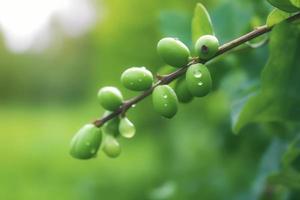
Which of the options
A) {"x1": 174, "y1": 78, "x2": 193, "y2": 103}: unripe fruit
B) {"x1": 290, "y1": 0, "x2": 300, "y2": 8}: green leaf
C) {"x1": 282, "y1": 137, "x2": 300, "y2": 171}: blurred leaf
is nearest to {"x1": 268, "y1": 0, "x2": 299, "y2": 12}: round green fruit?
{"x1": 290, "y1": 0, "x2": 300, "y2": 8}: green leaf

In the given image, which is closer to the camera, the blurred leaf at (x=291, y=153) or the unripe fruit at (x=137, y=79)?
the unripe fruit at (x=137, y=79)

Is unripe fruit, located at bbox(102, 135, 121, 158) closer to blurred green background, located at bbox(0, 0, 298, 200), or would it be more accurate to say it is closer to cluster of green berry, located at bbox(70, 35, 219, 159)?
cluster of green berry, located at bbox(70, 35, 219, 159)

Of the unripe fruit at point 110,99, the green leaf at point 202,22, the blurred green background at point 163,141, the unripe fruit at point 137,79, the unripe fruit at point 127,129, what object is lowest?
the unripe fruit at point 127,129

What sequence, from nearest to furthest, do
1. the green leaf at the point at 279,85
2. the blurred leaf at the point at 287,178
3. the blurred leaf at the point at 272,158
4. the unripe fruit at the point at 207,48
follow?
the unripe fruit at the point at 207,48
the green leaf at the point at 279,85
the blurred leaf at the point at 287,178
the blurred leaf at the point at 272,158

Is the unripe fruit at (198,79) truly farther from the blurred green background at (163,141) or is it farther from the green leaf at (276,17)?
the blurred green background at (163,141)

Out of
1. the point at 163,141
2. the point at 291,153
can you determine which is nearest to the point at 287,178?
the point at 291,153

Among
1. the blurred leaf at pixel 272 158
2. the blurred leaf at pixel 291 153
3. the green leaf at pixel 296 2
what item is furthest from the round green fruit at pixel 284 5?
the blurred leaf at pixel 272 158

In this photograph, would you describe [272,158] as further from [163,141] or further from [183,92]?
[163,141]
